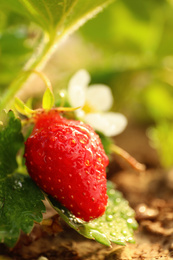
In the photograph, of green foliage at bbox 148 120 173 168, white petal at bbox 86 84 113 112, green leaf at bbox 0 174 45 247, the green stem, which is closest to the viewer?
green leaf at bbox 0 174 45 247

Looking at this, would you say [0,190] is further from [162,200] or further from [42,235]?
[162,200]

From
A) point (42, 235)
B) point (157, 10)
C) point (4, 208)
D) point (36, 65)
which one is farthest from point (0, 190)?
point (157, 10)

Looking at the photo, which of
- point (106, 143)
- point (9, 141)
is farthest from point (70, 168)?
point (106, 143)

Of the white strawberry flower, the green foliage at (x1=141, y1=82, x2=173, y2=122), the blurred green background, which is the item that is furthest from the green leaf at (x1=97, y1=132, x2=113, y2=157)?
the green foliage at (x1=141, y1=82, x2=173, y2=122)

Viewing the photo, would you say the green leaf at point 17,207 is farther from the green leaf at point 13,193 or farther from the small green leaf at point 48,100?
the small green leaf at point 48,100

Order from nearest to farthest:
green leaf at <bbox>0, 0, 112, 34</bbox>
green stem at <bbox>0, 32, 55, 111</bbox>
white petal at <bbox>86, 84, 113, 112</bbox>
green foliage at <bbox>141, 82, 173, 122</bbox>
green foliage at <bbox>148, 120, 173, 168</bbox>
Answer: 1. green leaf at <bbox>0, 0, 112, 34</bbox>
2. green stem at <bbox>0, 32, 55, 111</bbox>
3. white petal at <bbox>86, 84, 113, 112</bbox>
4. green foliage at <bbox>148, 120, 173, 168</bbox>
5. green foliage at <bbox>141, 82, 173, 122</bbox>

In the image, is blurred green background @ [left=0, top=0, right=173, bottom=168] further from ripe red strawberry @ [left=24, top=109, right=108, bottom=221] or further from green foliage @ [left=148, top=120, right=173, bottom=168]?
ripe red strawberry @ [left=24, top=109, right=108, bottom=221]

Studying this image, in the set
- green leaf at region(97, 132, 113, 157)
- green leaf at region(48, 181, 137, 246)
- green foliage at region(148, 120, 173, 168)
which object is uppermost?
green foliage at region(148, 120, 173, 168)
